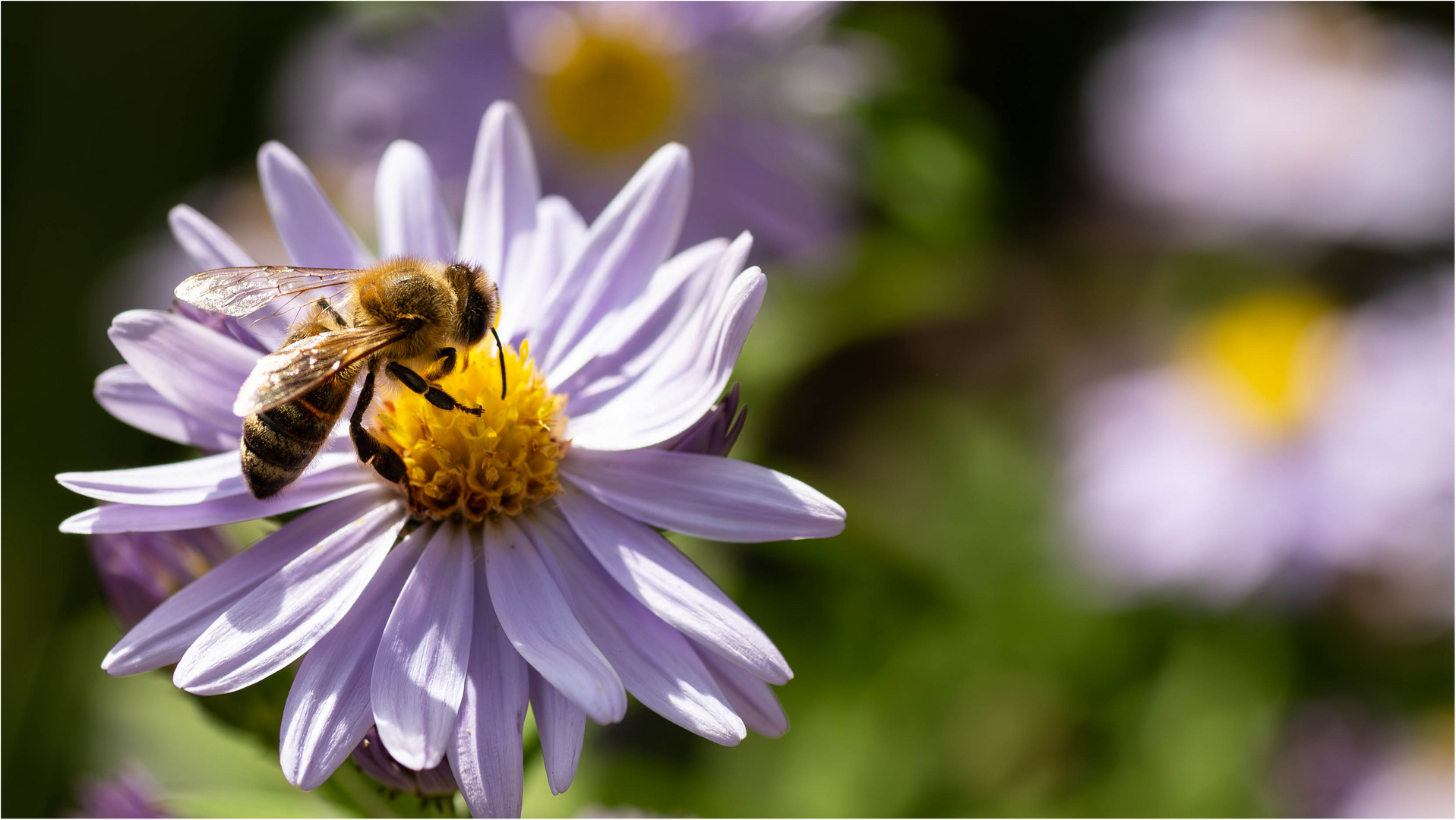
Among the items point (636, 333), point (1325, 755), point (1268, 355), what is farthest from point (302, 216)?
point (1268, 355)

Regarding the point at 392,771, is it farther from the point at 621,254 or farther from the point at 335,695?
the point at 621,254

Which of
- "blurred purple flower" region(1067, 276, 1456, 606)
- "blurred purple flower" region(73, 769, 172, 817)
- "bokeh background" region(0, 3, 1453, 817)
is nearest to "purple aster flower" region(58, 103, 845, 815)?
"blurred purple flower" region(73, 769, 172, 817)

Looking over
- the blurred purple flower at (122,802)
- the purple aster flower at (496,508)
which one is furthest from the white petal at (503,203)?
the blurred purple flower at (122,802)

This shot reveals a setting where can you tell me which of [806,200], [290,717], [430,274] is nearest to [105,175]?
[806,200]

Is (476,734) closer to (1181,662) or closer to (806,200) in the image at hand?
(806,200)

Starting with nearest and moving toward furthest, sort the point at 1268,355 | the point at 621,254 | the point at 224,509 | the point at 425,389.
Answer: the point at 224,509 → the point at 425,389 → the point at 621,254 → the point at 1268,355
